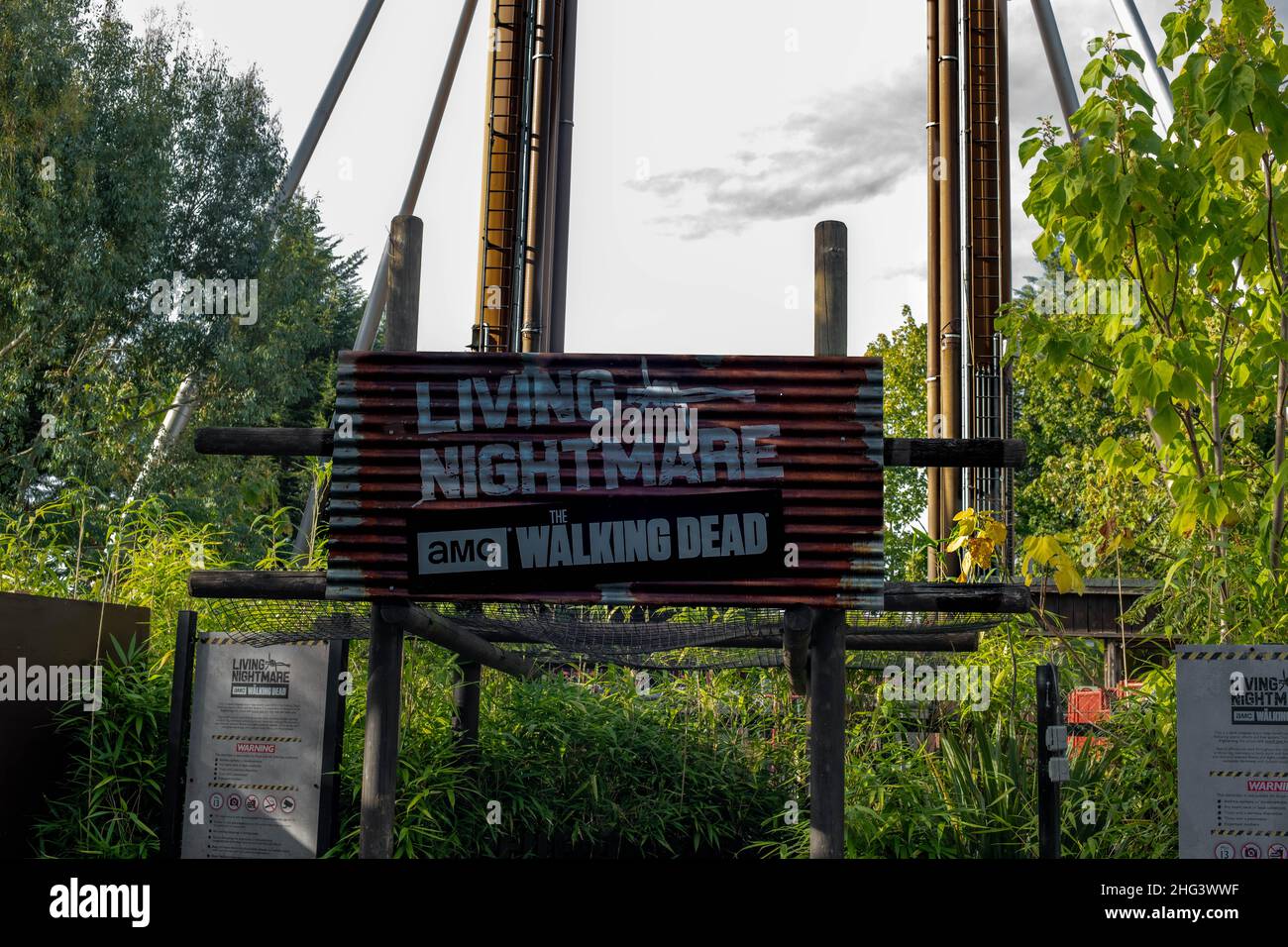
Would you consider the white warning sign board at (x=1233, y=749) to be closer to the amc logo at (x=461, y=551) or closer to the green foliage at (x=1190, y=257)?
the green foliage at (x=1190, y=257)

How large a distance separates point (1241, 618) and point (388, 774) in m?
4.48

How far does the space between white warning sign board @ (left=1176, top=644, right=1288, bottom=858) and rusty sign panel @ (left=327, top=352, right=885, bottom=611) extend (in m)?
1.69

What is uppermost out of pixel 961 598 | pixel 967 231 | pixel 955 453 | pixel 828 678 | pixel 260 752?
pixel 967 231

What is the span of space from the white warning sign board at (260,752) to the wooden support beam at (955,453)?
295 cm

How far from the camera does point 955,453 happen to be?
5.34m

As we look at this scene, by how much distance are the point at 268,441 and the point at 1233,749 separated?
452cm

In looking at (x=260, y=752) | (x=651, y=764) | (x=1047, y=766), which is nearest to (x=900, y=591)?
(x=1047, y=766)

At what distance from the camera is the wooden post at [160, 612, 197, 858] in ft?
19.8

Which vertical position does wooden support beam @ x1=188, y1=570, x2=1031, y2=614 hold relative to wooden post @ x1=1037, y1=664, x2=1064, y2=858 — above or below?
above

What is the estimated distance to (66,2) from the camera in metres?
18.7

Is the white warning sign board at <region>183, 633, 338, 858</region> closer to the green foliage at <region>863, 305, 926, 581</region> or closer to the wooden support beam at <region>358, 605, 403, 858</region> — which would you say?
the wooden support beam at <region>358, 605, 403, 858</region>

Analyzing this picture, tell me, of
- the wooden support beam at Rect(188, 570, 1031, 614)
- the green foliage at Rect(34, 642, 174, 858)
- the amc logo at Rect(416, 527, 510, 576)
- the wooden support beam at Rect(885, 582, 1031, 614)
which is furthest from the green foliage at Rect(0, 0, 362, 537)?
the wooden support beam at Rect(885, 582, 1031, 614)

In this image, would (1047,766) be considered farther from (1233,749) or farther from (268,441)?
(268,441)

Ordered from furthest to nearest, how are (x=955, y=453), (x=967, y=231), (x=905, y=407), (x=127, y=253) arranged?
1. (x=905, y=407)
2. (x=127, y=253)
3. (x=967, y=231)
4. (x=955, y=453)
